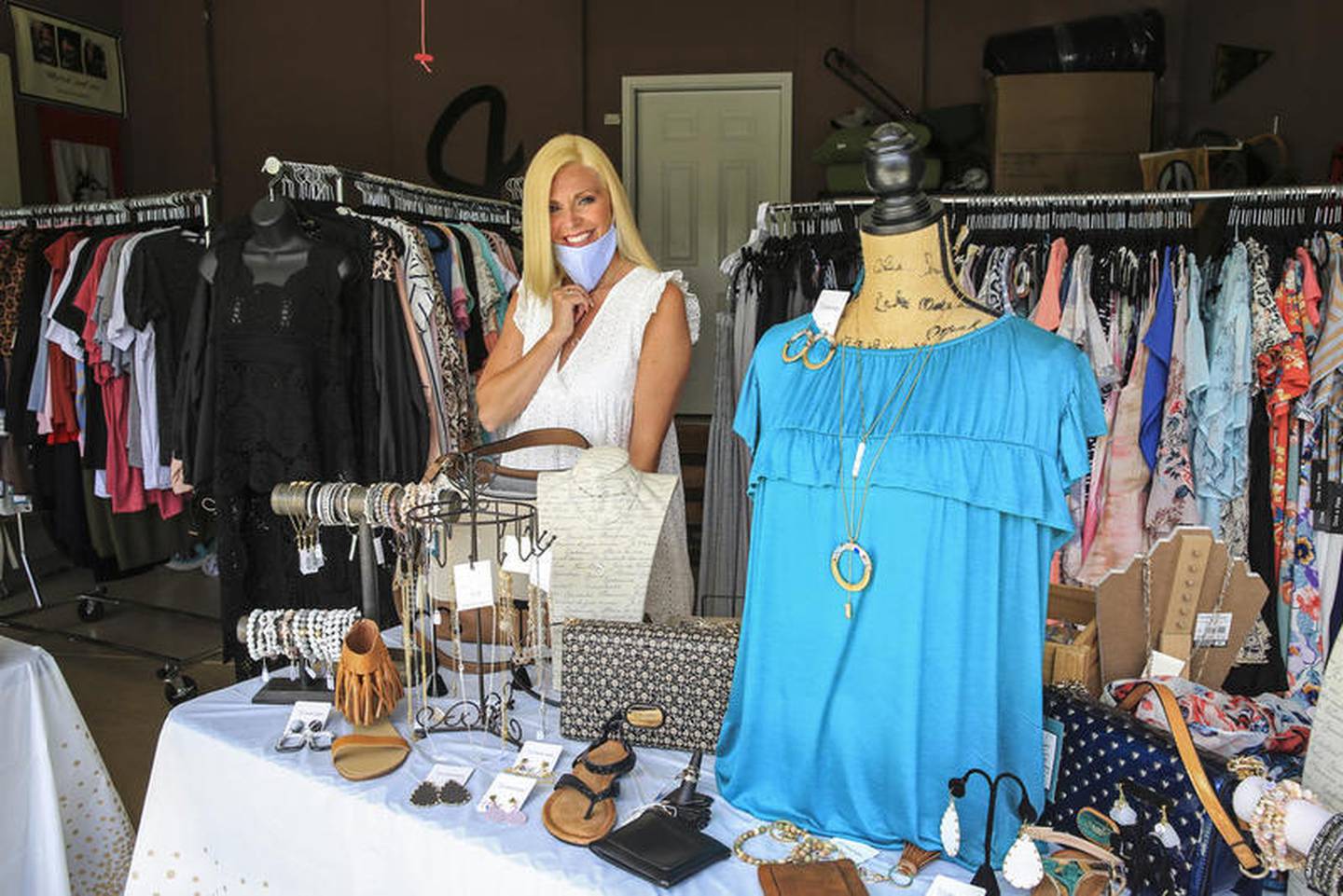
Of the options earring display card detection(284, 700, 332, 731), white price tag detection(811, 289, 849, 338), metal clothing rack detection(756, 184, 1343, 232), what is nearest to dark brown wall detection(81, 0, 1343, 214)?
metal clothing rack detection(756, 184, 1343, 232)

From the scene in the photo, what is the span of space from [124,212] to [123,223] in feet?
0.24

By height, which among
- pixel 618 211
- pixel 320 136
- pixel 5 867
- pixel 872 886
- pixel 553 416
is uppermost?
pixel 320 136

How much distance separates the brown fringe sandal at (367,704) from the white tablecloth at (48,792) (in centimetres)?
75

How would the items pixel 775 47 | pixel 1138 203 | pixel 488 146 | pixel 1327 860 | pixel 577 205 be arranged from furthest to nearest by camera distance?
1. pixel 775 47
2. pixel 488 146
3. pixel 1138 203
4. pixel 577 205
5. pixel 1327 860

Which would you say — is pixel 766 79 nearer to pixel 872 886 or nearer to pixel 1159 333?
pixel 1159 333

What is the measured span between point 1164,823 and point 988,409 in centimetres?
52

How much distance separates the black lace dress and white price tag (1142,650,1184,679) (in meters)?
2.14

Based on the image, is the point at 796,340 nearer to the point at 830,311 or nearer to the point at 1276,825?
the point at 830,311

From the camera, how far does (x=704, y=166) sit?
5.66 meters

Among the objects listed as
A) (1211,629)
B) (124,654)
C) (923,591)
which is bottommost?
(124,654)

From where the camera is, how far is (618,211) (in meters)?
2.04

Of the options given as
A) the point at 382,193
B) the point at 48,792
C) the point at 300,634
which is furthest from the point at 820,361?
the point at 382,193

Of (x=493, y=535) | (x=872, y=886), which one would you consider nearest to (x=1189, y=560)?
(x=872, y=886)

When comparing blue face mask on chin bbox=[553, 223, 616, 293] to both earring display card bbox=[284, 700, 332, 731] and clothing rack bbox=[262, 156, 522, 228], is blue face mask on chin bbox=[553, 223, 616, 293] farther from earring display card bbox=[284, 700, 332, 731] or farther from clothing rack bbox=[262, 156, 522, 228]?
clothing rack bbox=[262, 156, 522, 228]
